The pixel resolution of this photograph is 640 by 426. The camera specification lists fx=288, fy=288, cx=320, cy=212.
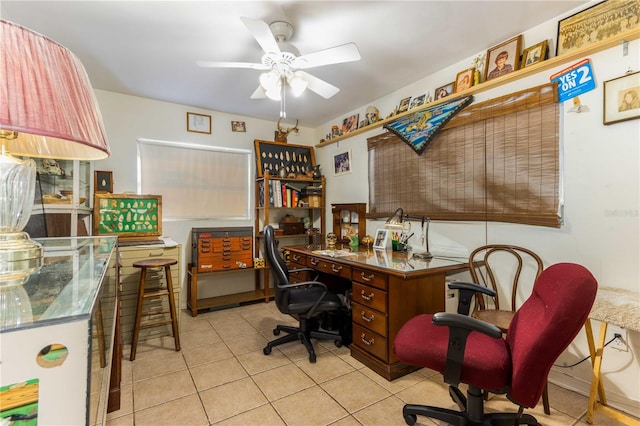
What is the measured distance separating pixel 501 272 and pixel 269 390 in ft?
6.11

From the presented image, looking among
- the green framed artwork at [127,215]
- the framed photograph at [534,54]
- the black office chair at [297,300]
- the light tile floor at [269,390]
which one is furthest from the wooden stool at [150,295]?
the framed photograph at [534,54]

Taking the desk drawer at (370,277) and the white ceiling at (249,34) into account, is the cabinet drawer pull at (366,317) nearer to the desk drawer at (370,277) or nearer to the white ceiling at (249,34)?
the desk drawer at (370,277)

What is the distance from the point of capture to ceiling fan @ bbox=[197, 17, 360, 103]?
1.69m

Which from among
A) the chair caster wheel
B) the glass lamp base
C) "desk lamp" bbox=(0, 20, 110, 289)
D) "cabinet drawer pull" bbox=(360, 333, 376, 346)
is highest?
"desk lamp" bbox=(0, 20, 110, 289)

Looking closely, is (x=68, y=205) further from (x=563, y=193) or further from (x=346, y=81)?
(x=563, y=193)

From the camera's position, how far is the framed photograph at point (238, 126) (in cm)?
375

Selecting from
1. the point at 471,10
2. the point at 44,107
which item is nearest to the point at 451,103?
the point at 471,10

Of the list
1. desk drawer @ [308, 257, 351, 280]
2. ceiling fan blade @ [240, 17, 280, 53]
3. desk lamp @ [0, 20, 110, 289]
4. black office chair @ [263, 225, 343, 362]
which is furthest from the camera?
desk drawer @ [308, 257, 351, 280]

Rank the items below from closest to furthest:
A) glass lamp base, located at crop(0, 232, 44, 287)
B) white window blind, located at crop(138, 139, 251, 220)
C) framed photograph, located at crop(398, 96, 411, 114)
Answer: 1. glass lamp base, located at crop(0, 232, 44, 287)
2. framed photograph, located at crop(398, 96, 411, 114)
3. white window blind, located at crop(138, 139, 251, 220)

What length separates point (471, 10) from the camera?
1.83 metres

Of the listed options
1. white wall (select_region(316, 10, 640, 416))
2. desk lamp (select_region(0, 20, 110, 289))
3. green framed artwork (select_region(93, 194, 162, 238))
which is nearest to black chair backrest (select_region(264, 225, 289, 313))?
desk lamp (select_region(0, 20, 110, 289))

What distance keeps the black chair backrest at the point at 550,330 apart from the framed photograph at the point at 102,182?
361cm

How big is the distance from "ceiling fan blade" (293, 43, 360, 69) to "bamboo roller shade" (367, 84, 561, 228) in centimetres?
117

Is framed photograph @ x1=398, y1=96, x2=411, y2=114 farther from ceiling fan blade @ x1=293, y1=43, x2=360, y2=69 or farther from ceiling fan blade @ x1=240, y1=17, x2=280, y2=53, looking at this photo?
ceiling fan blade @ x1=240, y1=17, x2=280, y2=53
